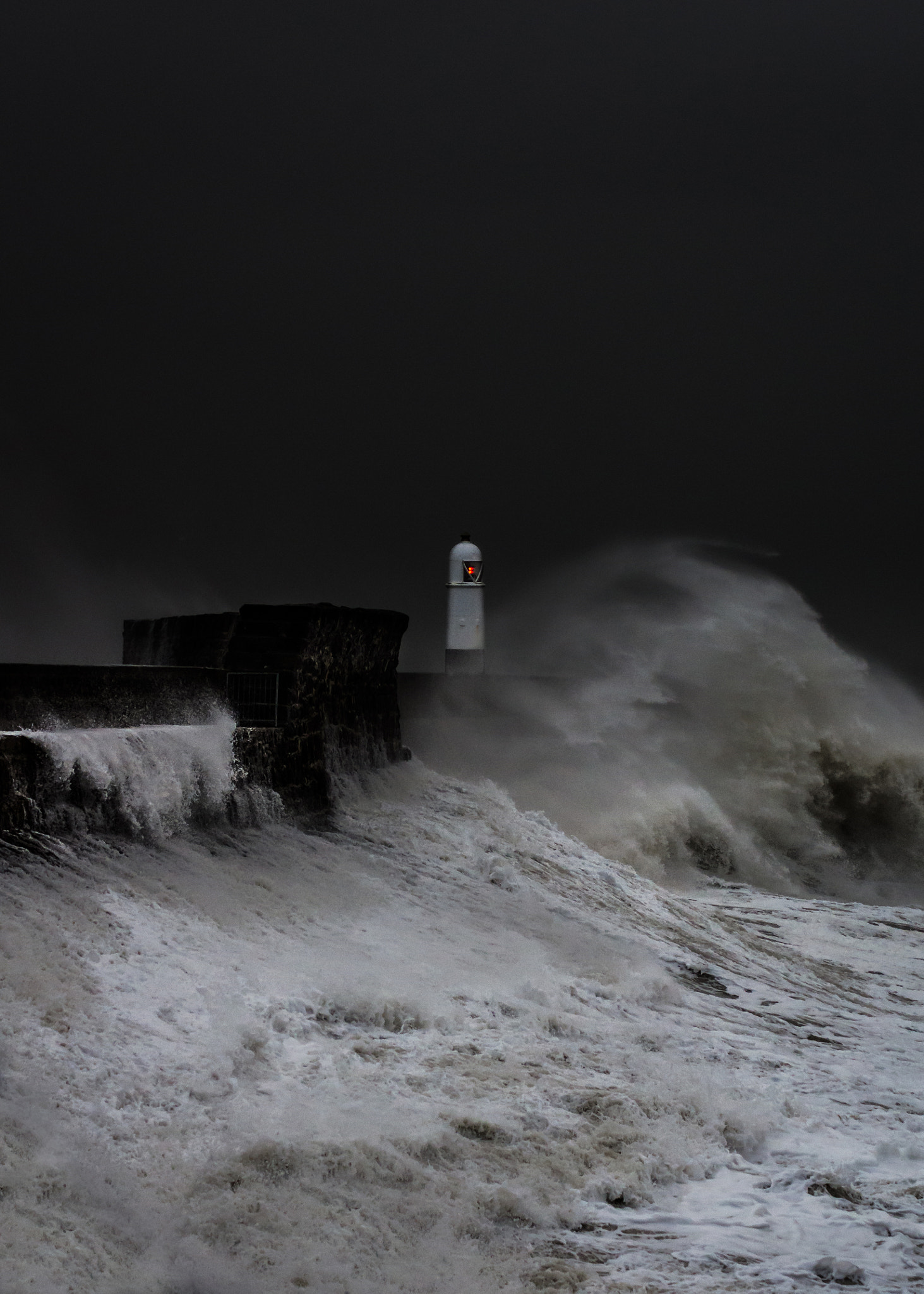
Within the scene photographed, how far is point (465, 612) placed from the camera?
19.0m

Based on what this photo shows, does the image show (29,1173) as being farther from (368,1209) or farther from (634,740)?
(634,740)

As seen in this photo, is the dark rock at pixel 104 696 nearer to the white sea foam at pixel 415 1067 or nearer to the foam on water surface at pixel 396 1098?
the white sea foam at pixel 415 1067

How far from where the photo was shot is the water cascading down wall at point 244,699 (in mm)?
5359

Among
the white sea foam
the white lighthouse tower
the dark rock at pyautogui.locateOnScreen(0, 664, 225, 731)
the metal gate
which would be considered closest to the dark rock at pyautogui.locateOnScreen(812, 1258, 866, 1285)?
the white sea foam

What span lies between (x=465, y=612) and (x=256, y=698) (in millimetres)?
11509

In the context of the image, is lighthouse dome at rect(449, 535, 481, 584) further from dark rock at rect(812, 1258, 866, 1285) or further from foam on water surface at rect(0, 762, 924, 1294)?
dark rock at rect(812, 1258, 866, 1285)

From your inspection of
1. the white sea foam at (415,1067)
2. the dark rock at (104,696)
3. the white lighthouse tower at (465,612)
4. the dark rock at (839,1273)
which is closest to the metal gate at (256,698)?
the dark rock at (104,696)

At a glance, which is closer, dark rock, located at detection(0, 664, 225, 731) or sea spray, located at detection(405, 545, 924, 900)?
dark rock, located at detection(0, 664, 225, 731)

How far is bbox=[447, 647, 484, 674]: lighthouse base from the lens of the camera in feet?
61.7

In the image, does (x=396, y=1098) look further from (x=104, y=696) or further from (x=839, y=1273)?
(x=104, y=696)

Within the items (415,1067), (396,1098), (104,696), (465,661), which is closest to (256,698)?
(104,696)

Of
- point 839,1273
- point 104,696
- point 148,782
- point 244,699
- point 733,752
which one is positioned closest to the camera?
point 839,1273

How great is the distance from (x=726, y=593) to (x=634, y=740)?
290 cm

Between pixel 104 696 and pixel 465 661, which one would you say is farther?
pixel 465 661
